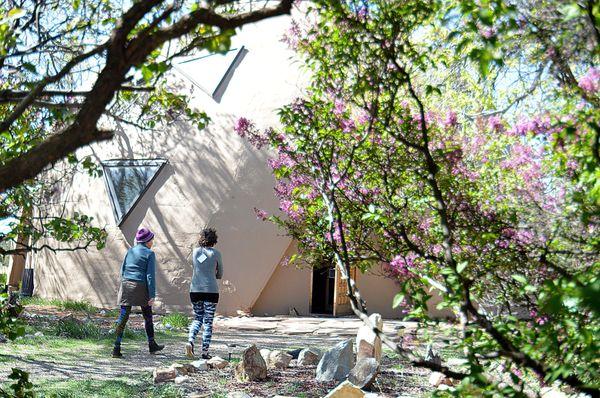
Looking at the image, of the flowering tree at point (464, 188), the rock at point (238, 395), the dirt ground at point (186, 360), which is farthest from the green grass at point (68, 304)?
the rock at point (238, 395)

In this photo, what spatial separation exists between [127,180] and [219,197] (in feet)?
7.20

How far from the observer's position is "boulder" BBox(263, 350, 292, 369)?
264 inches

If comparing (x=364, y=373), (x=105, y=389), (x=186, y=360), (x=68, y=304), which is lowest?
(x=105, y=389)

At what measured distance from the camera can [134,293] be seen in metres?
7.43

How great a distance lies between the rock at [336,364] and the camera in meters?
6.11

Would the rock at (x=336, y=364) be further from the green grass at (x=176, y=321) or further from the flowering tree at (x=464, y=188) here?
the green grass at (x=176, y=321)

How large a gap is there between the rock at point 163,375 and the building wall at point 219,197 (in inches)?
286

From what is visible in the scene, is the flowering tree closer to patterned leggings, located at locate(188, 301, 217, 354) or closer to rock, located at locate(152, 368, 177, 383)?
patterned leggings, located at locate(188, 301, 217, 354)

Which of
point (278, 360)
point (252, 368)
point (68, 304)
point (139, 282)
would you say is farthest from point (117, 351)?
point (68, 304)

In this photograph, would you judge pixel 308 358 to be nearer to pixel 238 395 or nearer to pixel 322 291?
pixel 238 395

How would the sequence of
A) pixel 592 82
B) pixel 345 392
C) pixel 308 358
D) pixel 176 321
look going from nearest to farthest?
1. pixel 592 82
2. pixel 345 392
3. pixel 308 358
4. pixel 176 321

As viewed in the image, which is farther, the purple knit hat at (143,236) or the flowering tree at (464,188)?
the purple knit hat at (143,236)

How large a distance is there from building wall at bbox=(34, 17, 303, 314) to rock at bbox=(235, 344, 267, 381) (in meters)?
7.20

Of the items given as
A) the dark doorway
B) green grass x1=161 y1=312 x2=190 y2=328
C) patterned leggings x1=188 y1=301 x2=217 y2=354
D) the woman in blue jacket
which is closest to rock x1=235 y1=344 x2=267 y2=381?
patterned leggings x1=188 y1=301 x2=217 y2=354
